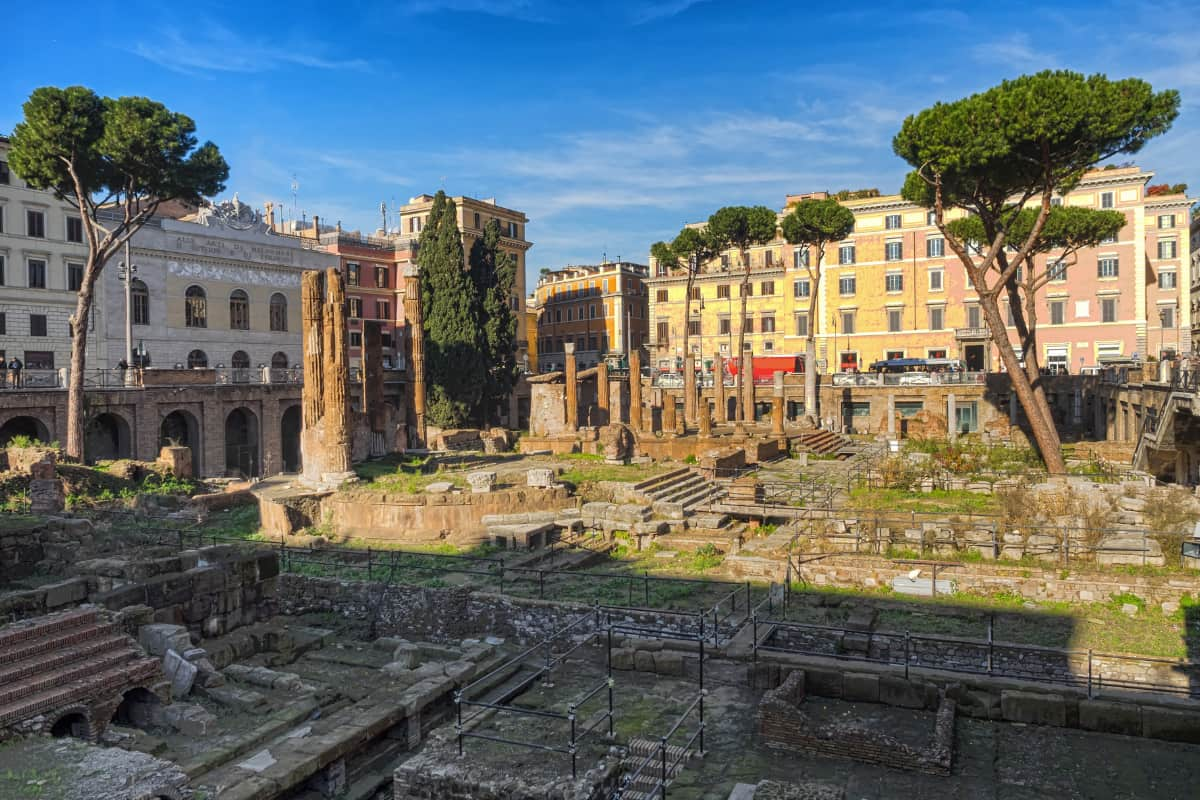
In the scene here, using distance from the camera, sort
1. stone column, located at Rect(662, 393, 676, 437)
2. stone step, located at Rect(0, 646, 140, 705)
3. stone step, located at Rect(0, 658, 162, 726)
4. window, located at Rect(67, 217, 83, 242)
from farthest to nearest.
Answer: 1. window, located at Rect(67, 217, 83, 242)
2. stone column, located at Rect(662, 393, 676, 437)
3. stone step, located at Rect(0, 646, 140, 705)
4. stone step, located at Rect(0, 658, 162, 726)

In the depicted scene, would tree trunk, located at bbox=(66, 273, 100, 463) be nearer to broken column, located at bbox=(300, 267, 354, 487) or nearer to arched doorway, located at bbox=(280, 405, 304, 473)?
broken column, located at bbox=(300, 267, 354, 487)

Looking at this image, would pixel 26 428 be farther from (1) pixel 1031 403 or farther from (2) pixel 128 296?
(1) pixel 1031 403

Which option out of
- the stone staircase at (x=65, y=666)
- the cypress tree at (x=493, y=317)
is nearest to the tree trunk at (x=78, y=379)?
the stone staircase at (x=65, y=666)

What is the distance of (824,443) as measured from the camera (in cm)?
4128

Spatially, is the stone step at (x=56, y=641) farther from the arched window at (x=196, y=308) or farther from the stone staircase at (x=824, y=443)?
the arched window at (x=196, y=308)

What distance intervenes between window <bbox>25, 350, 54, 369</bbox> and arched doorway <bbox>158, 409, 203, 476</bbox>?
8182 millimetres

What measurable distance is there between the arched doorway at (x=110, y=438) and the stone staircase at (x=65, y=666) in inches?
1033

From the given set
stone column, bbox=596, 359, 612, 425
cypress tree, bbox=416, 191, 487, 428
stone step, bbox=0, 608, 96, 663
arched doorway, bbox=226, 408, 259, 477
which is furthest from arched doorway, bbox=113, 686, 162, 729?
cypress tree, bbox=416, 191, 487, 428

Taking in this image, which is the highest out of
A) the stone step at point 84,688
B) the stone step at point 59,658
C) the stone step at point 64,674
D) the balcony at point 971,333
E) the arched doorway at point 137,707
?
the balcony at point 971,333

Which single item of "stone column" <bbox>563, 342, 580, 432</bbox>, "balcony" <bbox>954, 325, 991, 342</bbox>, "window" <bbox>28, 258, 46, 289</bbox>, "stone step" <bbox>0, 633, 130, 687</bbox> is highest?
"window" <bbox>28, 258, 46, 289</bbox>

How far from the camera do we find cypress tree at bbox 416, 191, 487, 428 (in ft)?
162

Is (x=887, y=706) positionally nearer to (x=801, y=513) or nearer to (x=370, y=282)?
(x=801, y=513)

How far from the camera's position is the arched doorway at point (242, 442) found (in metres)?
41.0

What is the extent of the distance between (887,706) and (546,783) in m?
4.80
